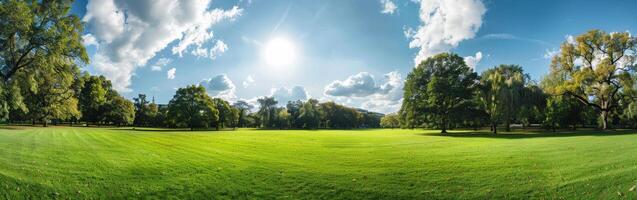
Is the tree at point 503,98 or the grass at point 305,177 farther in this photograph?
the tree at point 503,98

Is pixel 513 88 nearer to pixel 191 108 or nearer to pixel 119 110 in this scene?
pixel 191 108

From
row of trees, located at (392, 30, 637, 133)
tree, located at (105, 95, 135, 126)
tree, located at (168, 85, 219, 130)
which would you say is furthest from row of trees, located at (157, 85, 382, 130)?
row of trees, located at (392, 30, 637, 133)

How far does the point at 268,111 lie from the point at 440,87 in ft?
330

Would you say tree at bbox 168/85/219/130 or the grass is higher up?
tree at bbox 168/85/219/130

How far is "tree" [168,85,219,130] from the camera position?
72688mm

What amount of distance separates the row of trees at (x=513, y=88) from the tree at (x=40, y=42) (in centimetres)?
4293

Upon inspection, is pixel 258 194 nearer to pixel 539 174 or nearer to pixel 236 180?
pixel 236 180

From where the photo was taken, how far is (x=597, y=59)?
47562 millimetres

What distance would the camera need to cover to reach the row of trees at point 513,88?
149 ft

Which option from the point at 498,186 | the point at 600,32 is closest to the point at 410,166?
the point at 498,186

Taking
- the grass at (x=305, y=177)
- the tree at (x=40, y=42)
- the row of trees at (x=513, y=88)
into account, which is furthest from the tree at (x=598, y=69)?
the tree at (x=40, y=42)

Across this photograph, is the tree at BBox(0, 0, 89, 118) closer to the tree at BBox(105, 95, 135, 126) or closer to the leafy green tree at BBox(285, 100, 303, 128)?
the tree at BBox(105, 95, 135, 126)

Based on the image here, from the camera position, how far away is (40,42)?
29.3 metres

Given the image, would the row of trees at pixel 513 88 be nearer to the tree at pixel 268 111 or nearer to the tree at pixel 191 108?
the tree at pixel 191 108
